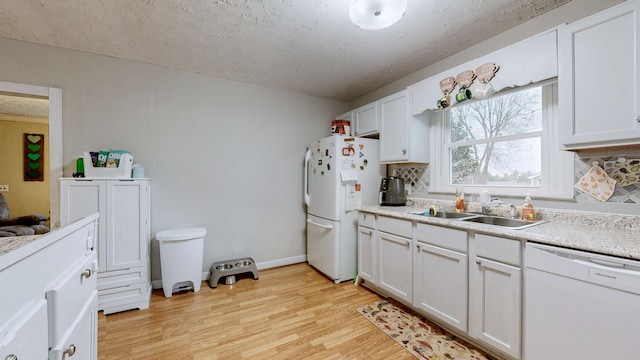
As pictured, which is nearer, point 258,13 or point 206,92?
point 258,13

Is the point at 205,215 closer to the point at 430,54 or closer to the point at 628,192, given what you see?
the point at 430,54

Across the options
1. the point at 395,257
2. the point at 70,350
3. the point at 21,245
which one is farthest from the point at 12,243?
the point at 395,257

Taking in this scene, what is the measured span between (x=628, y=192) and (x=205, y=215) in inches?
138

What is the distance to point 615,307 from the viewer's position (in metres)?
1.12

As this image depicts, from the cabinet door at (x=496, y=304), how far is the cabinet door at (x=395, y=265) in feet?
1.73

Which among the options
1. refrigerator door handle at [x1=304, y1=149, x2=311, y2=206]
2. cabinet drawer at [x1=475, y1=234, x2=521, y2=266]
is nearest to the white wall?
refrigerator door handle at [x1=304, y1=149, x2=311, y2=206]

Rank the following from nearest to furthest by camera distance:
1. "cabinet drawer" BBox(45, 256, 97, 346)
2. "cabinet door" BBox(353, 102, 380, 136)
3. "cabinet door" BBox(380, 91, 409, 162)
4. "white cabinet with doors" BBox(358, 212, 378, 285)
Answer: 1. "cabinet drawer" BBox(45, 256, 97, 346)
2. "white cabinet with doors" BBox(358, 212, 378, 285)
3. "cabinet door" BBox(380, 91, 409, 162)
4. "cabinet door" BBox(353, 102, 380, 136)

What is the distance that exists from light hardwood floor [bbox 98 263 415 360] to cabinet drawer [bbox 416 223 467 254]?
0.78 metres

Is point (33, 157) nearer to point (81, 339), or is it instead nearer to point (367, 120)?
point (81, 339)

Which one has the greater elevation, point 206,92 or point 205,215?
point 206,92

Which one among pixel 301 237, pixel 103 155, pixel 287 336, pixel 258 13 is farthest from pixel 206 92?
pixel 287 336

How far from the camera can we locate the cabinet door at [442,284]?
1740mm

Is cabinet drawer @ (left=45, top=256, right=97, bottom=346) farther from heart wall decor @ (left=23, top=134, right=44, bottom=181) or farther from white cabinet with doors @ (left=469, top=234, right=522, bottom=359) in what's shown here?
heart wall decor @ (left=23, top=134, right=44, bottom=181)

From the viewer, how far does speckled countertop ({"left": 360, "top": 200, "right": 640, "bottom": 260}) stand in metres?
1.17
